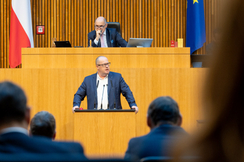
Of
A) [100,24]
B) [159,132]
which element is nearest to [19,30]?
[100,24]

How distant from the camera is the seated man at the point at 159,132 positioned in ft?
4.23

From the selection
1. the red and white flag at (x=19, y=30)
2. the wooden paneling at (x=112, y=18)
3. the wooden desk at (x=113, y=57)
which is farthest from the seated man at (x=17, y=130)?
the wooden paneling at (x=112, y=18)

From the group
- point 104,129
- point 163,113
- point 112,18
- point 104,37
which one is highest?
point 112,18

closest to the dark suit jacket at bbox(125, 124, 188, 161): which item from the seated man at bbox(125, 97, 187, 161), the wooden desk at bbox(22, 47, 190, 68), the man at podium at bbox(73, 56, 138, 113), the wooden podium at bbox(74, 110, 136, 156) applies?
the seated man at bbox(125, 97, 187, 161)

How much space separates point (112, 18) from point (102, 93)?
3.66 m

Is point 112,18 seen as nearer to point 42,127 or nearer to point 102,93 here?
point 102,93

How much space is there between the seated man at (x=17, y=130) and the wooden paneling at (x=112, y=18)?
651 cm

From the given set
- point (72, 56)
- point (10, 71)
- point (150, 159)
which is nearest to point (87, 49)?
point (72, 56)

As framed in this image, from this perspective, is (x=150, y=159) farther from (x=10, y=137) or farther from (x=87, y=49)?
(x=87, y=49)

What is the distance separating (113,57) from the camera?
4871 mm

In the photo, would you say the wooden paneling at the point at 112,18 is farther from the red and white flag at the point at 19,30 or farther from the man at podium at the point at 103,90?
the man at podium at the point at 103,90

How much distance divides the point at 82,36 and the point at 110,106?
3618 mm

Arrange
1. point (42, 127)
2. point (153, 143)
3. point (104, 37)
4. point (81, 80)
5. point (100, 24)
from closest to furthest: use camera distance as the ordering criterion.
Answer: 1. point (153, 143)
2. point (42, 127)
3. point (81, 80)
4. point (100, 24)
5. point (104, 37)

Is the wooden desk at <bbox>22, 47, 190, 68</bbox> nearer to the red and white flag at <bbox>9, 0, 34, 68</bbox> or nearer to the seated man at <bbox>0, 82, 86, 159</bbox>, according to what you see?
the red and white flag at <bbox>9, 0, 34, 68</bbox>
